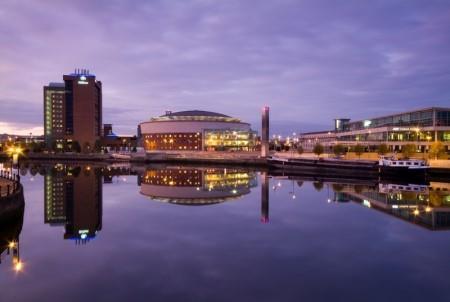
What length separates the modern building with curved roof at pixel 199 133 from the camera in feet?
509

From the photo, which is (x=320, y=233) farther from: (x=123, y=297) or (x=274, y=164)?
(x=274, y=164)

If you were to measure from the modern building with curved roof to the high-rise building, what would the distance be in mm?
31568

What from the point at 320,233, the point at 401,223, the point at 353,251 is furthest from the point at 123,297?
the point at 401,223

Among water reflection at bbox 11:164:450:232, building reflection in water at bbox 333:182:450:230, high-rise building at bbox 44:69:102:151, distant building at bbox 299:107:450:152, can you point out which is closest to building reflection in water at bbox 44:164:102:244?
water reflection at bbox 11:164:450:232

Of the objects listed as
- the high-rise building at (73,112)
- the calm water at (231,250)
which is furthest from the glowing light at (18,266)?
the high-rise building at (73,112)

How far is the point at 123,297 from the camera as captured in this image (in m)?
12.9

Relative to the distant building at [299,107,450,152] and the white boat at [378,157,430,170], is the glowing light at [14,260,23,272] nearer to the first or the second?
the white boat at [378,157,430,170]

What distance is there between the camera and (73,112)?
178m

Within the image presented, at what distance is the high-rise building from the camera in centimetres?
17562

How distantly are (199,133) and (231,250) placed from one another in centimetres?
13766

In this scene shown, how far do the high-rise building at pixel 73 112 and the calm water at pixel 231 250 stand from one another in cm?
14789

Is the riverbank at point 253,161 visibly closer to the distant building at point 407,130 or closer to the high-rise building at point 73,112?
the distant building at point 407,130

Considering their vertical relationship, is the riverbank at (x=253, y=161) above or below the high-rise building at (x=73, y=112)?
below

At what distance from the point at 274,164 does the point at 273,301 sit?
7365cm
